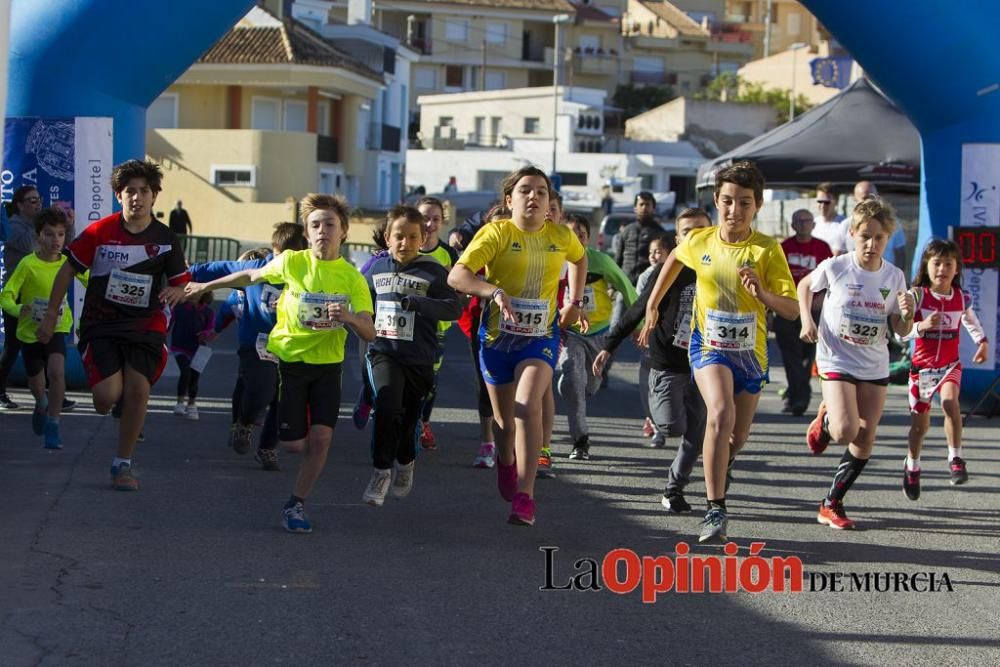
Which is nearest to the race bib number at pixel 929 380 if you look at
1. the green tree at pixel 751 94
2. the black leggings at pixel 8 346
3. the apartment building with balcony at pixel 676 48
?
the black leggings at pixel 8 346

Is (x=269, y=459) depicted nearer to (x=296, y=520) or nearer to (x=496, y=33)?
(x=296, y=520)

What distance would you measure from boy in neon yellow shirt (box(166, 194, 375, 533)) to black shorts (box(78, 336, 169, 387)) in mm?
1032

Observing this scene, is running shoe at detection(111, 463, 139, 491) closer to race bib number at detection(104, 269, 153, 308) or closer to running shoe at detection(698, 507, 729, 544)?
race bib number at detection(104, 269, 153, 308)

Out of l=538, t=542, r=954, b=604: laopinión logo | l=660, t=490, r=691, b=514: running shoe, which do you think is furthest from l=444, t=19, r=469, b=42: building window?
l=538, t=542, r=954, b=604: laopinión logo

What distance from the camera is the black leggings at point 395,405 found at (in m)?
8.49

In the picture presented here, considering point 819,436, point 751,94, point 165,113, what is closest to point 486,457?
point 819,436

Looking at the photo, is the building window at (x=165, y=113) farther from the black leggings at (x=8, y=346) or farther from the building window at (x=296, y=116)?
the black leggings at (x=8, y=346)

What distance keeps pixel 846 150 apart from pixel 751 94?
67194 mm

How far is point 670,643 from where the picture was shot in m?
6.03

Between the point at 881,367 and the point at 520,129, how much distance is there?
234 ft

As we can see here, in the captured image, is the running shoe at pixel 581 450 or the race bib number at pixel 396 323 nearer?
the race bib number at pixel 396 323

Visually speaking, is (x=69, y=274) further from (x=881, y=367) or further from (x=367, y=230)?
(x=367, y=230)

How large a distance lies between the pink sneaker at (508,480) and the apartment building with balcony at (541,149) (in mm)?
57398

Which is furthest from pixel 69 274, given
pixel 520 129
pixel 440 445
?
pixel 520 129
